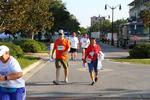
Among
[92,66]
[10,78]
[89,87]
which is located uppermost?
[10,78]

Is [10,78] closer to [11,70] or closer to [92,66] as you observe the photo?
[11,70]

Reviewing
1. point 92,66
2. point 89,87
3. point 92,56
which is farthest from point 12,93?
point 92,66

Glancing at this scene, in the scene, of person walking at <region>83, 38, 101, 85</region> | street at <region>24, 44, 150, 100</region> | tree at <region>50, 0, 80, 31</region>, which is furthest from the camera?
tree at <region>50, 0, 80, 31</region>

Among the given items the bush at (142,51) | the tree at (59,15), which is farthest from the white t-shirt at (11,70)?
the tree at (59,15)

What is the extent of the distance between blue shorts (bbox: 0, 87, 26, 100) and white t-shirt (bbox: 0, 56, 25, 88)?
66 millimetres

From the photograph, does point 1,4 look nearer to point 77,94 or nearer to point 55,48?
point 55,48

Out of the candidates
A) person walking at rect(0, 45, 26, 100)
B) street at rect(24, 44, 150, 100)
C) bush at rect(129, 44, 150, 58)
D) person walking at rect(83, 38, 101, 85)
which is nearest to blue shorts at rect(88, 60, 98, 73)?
person walking at rect(83, 38, 101, 85)

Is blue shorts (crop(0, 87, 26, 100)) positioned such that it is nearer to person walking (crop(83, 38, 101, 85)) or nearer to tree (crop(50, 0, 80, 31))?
person walking (crop(83, 38, 101, 85))

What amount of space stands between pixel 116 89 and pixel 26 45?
25211 mm

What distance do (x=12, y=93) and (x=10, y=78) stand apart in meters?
0.32

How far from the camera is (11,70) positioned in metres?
7.62

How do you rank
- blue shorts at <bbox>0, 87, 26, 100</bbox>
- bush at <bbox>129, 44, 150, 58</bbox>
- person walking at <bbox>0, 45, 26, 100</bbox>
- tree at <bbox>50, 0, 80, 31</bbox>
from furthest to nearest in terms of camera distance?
tree at <bbox>50, 0, 80, 31</bbox> → bush at <bbox>129, 44, 150, 58</bbox> → blue shorts at <bbox>0, 87, 26, 100</bbox> → person walking at <bbox>0, 45, 26, 100</bbox>

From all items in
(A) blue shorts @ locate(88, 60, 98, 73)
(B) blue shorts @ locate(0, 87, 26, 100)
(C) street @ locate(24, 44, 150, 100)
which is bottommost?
(C) street @ locate(24, 44, 150, 100)

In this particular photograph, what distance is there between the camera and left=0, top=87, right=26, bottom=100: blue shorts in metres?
7.71
